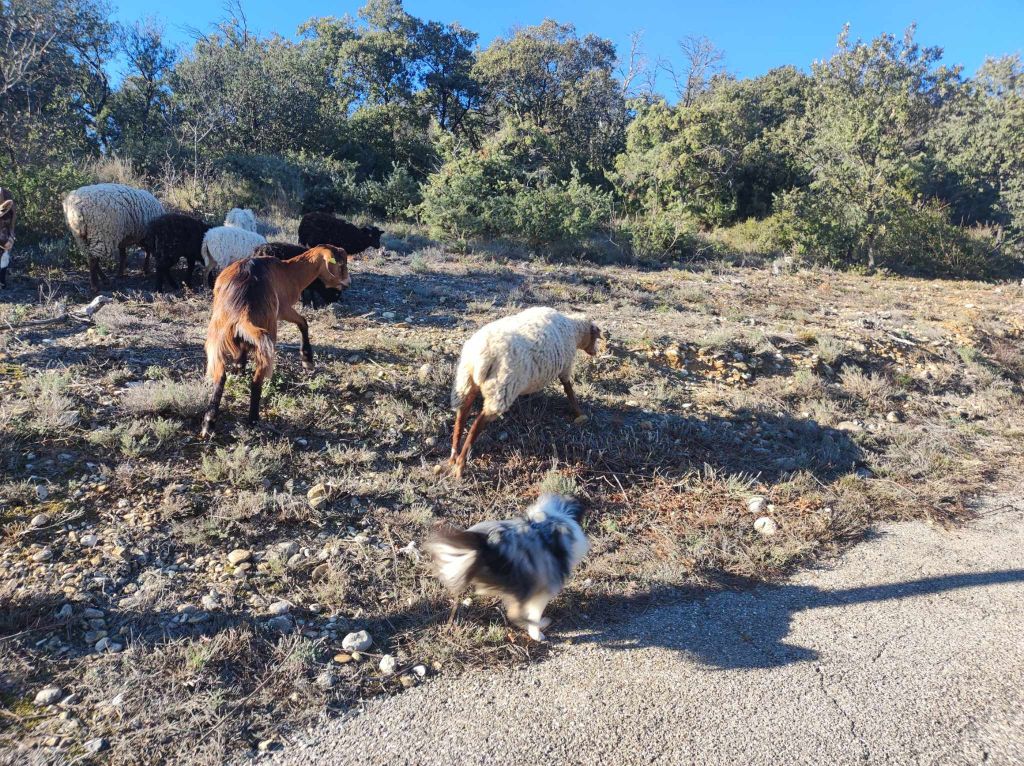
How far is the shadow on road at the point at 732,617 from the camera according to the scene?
341 centimetres

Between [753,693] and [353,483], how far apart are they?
307cm

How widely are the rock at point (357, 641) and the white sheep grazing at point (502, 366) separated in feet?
5.85

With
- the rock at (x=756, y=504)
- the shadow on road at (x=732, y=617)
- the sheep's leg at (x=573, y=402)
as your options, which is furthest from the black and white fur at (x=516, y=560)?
the sheep's leg at (x=573, y=402)

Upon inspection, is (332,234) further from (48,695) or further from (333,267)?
(48,695)

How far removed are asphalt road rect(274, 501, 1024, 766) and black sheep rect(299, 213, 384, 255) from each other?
25.1 ft

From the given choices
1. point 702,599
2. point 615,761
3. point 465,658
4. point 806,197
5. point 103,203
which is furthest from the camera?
point 806,197

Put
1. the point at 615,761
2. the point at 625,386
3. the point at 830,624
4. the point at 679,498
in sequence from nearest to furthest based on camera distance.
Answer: the point at 615,761 → the point at 830,624 → the point at 679,498 → the point at 625,386

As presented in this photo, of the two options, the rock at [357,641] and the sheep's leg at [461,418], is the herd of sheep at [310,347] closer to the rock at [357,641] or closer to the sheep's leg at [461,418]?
the sheep's leg at [461,418]

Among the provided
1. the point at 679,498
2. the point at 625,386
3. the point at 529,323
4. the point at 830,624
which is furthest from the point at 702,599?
the point at 625,386

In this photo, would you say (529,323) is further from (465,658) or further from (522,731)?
(522,731)

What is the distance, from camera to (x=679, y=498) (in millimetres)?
5066

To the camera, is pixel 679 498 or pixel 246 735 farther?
pixel 679 498

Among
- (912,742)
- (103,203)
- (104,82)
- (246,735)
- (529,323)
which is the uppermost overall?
(104,82)

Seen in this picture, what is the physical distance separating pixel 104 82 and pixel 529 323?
64.3 feet
